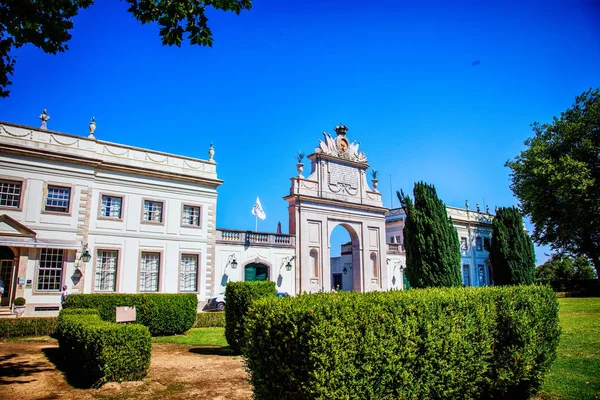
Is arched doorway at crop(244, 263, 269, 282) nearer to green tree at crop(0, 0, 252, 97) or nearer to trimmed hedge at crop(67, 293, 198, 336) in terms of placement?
trimmed hedge at crop(67, 293, 198, 336)

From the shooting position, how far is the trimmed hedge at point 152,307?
664 inches

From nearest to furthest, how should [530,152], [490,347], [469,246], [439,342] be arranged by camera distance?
[439,342], [490,347], [530,152], [469,246]

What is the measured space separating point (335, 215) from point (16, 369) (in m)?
23.7

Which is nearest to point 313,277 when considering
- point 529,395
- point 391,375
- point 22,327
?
point 22,327

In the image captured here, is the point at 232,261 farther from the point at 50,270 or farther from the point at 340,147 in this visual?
the point at 340,147

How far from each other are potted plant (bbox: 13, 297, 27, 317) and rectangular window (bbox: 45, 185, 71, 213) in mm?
4531

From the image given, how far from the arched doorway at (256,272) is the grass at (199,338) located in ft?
24.5

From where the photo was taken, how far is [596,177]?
3231 cm

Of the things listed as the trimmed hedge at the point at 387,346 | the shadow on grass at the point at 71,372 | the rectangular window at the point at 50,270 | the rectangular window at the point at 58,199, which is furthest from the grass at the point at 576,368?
the rectangular window at the point at 58,199

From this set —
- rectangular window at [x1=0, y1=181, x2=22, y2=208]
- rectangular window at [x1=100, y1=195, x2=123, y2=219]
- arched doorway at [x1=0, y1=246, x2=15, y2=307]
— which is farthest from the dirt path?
rectangular window at [x1=100, y1=195, x2=123, y2=219]

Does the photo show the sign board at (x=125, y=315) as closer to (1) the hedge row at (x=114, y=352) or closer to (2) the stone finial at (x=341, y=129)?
(1) the hedge row at (x=114, y=352)

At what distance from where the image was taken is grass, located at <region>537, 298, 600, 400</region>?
26.1 feet

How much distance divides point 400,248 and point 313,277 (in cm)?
1073

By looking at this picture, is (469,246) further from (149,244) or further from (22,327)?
(22,327)
